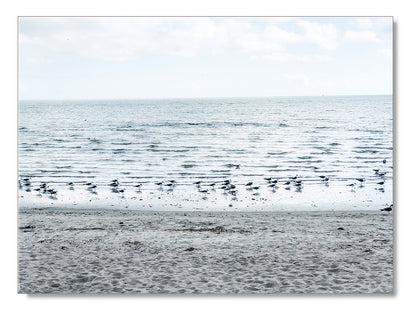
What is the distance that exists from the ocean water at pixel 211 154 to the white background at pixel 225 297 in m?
0.14

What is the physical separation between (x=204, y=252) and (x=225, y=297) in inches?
19.8

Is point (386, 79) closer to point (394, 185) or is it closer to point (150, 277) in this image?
point (394, 185)

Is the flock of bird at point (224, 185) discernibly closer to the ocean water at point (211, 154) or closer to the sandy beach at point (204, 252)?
the ocean water at point (211, 154)

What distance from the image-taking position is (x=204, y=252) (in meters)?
5.72

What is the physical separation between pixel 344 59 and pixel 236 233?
1.91 metres

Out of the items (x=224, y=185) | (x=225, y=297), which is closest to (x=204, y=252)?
(x=225, y=297)

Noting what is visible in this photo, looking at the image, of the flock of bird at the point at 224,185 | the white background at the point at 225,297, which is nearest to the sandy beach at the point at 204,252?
the white background at the point at 225,297

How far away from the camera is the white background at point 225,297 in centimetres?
539

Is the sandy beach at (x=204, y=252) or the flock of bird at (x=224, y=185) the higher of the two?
the flock of bird at (x=224, y=185)

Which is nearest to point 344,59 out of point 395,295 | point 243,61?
point 243,61

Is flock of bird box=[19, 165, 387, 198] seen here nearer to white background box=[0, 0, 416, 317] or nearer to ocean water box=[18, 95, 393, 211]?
ocean water box=[18, 95, 393, 211]

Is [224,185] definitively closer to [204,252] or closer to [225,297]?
[204,252]

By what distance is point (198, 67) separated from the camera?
18.9 feet

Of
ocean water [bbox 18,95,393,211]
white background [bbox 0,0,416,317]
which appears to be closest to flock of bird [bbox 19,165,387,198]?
ocean water [bbox 18,95,393,211]
